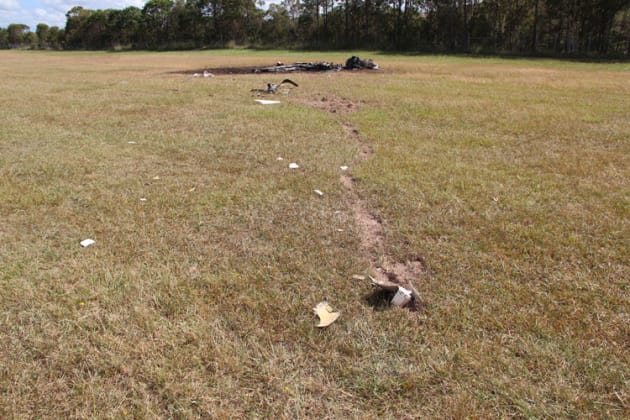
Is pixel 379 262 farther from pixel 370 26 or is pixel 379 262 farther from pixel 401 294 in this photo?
pixel 370 26

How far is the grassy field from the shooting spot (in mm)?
1695

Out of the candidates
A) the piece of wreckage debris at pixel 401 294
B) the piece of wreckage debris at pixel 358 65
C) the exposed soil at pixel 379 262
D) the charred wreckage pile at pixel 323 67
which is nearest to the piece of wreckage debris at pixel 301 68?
the charred wreckage pile at pixel 323 67

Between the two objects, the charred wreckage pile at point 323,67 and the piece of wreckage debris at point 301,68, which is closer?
the piece of wreckage debris at point 301,68

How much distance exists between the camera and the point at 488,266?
256 centimetres

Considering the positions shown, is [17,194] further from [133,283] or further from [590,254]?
[590,254]

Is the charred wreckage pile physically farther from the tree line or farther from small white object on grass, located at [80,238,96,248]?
the tree line

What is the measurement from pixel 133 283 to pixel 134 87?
10187 millimetres

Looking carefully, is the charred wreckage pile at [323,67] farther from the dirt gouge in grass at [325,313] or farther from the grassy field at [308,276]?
the dirt gouge in grass at [325,313]

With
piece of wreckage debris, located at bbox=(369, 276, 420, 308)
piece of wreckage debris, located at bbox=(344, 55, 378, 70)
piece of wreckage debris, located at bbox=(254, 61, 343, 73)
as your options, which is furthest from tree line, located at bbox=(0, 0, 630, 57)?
piece of wreckage debris, located at bbox=(369, 276, 420, 308)

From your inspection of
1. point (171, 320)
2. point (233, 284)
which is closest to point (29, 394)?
point (171, 320)

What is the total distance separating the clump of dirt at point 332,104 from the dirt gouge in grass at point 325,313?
19.5 feet

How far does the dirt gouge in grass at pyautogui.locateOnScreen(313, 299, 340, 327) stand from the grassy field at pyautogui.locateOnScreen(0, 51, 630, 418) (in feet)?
Result: 0.16

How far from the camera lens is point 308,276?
2.45m

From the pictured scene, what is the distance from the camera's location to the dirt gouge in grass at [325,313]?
2072 mm
